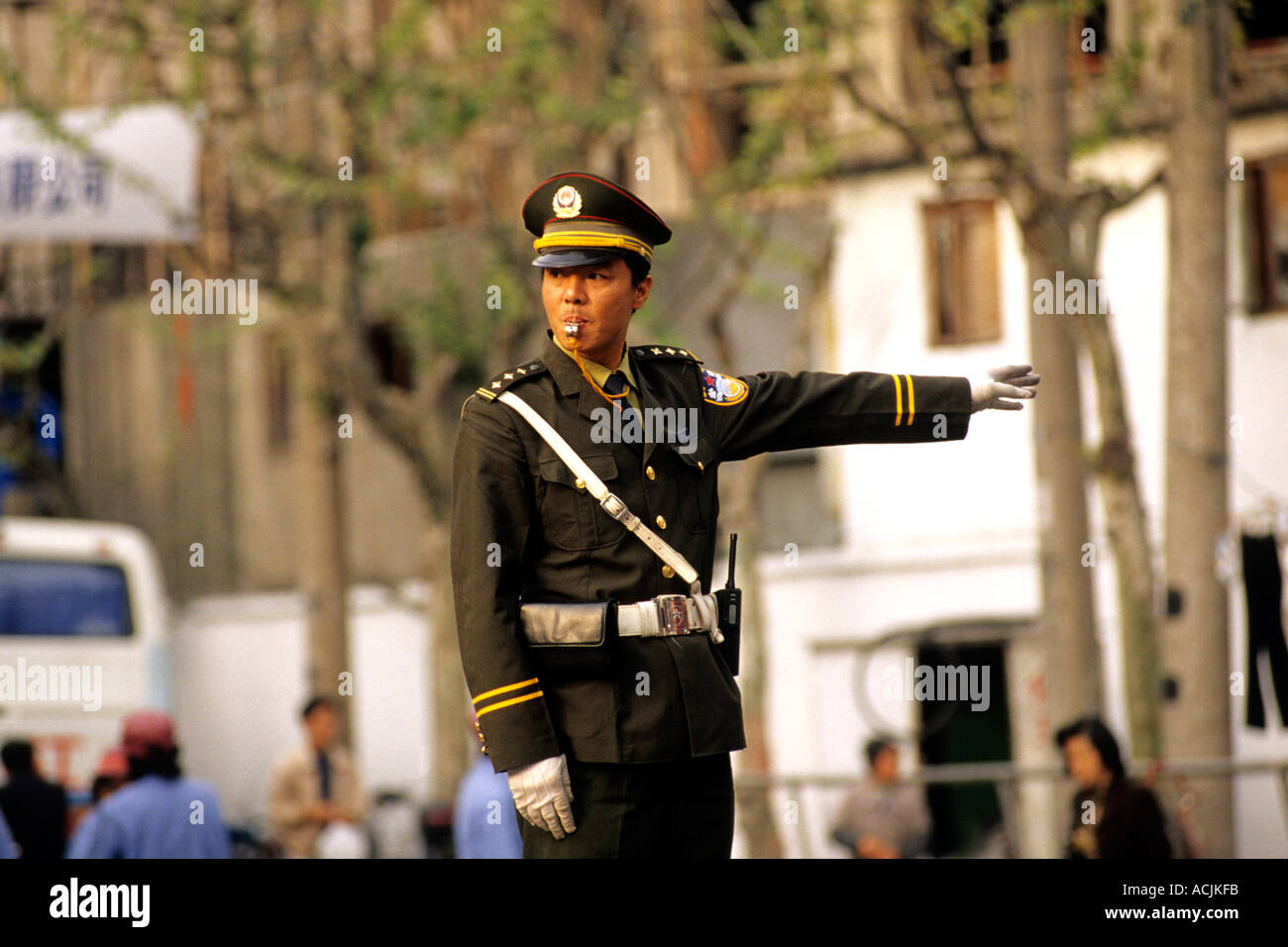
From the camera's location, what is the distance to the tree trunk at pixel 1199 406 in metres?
8.64

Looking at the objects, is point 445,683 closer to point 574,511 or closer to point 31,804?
point 31,804

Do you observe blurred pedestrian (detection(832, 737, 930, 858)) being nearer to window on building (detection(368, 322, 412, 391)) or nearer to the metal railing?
the metal railing

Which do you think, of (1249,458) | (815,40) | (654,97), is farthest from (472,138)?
(1249,458)

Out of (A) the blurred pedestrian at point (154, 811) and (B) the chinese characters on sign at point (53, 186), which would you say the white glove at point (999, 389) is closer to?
(A) the blurred pedestrian at point (154, 811)

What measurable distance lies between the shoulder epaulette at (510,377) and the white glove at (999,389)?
0.95 meters

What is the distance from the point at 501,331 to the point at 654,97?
2129mm

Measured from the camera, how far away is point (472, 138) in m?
14.4

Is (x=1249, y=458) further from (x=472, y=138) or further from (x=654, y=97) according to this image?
(x=472, y=138)

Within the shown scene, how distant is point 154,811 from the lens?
7.17m

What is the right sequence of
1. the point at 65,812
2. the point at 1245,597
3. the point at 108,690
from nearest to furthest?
the point at 65,812, the point at 1245,597, the point at 108,690

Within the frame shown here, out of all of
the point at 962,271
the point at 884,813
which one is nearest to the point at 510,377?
the point at 884,813

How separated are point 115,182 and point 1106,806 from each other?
8.16 m

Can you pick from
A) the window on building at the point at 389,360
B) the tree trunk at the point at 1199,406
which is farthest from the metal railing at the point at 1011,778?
the window on building at the point at 389,360

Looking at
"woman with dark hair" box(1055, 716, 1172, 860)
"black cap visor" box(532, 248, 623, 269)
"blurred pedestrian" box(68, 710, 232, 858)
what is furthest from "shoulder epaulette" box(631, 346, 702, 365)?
"blurred pedestrian" box(68, 710, 232, 858)
